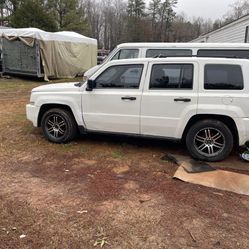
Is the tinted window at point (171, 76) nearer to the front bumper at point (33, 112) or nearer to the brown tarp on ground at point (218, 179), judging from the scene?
the brown tarp on ground at point (218, 179)

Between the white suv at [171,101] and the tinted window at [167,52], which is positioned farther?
the tinted window at [167,52]

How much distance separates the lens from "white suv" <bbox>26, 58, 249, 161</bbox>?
5.29 meters

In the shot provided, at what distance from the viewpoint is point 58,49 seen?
722 inches

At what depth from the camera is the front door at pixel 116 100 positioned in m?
5.70

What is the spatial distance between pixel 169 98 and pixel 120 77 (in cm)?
97

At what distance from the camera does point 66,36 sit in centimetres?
1903

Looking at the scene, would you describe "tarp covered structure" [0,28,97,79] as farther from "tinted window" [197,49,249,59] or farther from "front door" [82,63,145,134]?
"front door" [82,63,145,134]

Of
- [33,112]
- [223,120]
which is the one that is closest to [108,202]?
[223,120]

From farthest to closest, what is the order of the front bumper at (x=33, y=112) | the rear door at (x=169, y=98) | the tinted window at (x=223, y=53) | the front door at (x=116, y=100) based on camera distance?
the tinted window at (x=223, y=53)
the front bumper at (x=33, y=112)
the front door at (x=116, y=100)
the rear door at (x=169, y=98)

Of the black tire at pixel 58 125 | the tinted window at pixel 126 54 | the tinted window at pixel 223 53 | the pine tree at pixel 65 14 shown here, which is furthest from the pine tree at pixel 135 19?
the black tire at pixel 58 125

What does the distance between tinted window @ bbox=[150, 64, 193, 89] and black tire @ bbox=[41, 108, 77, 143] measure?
1.68m

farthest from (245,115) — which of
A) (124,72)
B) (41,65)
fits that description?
(41,65)

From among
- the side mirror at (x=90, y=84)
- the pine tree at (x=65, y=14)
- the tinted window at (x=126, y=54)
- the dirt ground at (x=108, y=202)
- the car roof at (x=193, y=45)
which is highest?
the pine tree at (x=65, y=14)

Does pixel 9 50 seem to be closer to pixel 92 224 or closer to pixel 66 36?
pixel 66 36
